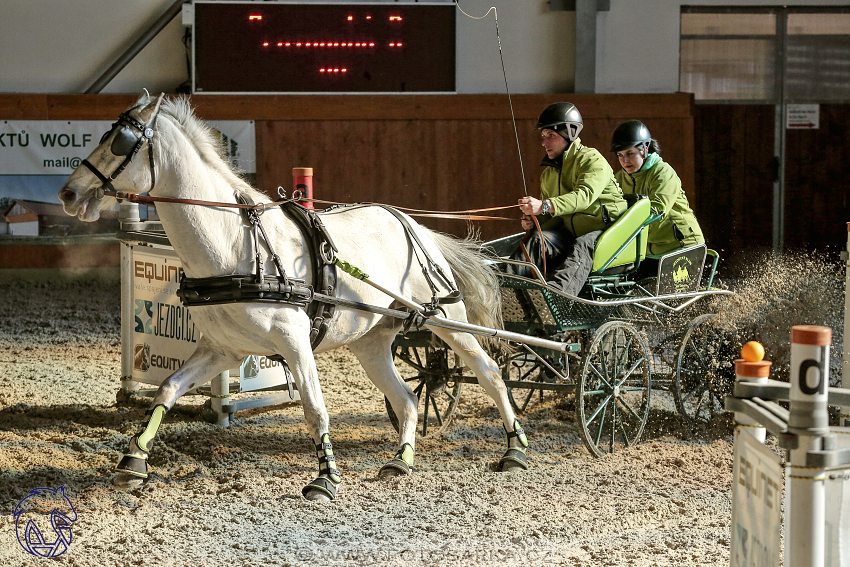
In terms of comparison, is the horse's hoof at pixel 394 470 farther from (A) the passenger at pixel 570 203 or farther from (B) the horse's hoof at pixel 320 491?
(A) the passenger at pixel 570 203

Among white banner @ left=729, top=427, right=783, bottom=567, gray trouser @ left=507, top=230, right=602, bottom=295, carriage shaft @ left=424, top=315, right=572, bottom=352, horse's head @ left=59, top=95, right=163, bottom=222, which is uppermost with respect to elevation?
horse's head @ left=59, top=95, right=163, bottom=222

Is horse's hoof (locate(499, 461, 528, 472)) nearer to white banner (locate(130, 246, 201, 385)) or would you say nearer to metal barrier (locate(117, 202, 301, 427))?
metal barrier (locate(117, 202, 301, 427))

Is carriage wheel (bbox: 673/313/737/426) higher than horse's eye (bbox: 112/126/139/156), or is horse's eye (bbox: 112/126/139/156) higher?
horse's eye (bbox: 112/126/139/156)

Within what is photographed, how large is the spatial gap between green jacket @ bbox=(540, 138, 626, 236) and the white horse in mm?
932

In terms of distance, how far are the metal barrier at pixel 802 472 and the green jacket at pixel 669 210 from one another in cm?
374

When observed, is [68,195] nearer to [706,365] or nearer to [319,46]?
[706,365]

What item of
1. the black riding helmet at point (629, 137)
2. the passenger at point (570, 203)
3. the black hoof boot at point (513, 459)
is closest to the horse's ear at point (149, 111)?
the passenger at point (570, 203)

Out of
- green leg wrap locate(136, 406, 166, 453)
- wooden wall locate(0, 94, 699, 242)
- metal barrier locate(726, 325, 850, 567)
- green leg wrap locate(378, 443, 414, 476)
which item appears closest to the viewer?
metal barrier locate(726, 325, 850, 567)

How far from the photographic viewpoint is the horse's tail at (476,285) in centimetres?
468

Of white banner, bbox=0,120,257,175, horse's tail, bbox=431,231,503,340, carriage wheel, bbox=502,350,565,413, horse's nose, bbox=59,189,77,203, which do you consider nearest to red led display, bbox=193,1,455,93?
white banner, bbox=0,120,257,175

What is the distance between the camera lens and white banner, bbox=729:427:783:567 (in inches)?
74.4

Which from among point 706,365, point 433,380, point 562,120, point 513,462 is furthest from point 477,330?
point 706,365

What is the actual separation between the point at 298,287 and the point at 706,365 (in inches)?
104

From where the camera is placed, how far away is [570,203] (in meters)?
4.65
